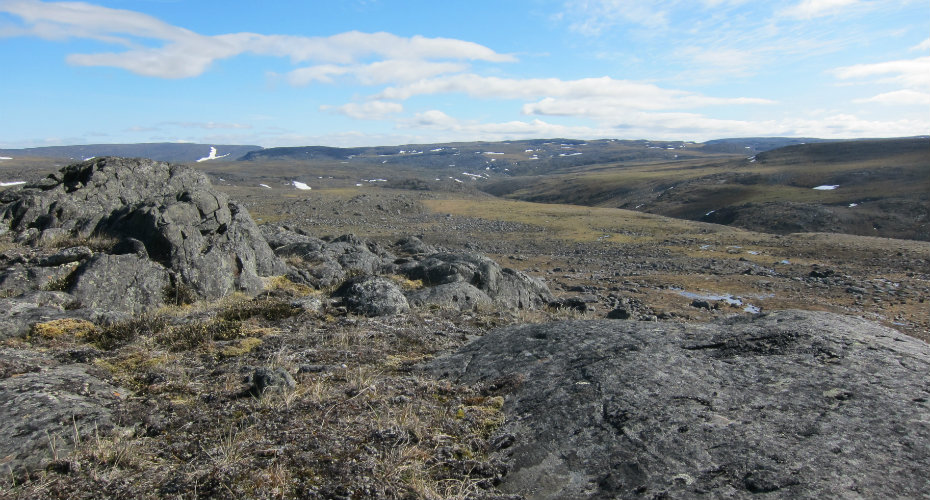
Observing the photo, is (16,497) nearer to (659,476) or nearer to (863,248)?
(659,476)

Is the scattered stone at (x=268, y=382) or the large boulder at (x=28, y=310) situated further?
the large boulder at (x=28, y=310)

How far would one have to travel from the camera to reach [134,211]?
13234 mm

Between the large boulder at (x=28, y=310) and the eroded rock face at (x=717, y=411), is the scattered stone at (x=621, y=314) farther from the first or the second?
the large boulder at (x=28, y=310)

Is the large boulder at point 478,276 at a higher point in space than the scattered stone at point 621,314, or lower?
higher

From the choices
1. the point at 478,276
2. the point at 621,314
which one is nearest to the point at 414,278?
the point at 478,276

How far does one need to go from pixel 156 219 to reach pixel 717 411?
12595 millimetres

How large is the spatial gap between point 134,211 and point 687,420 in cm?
1392

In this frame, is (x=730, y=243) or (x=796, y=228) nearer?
(x=730, y=243)

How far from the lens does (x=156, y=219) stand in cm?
1230

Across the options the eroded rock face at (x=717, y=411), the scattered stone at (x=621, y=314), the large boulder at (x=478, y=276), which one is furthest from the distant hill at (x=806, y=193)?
the eroded rock face at (x=717, y=411)

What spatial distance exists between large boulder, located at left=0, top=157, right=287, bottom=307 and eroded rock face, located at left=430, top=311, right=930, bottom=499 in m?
7.42

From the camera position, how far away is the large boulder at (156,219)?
38.6ft

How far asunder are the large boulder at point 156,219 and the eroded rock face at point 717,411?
24.3 ft

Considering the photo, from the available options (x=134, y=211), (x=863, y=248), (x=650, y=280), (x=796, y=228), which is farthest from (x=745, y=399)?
(x=796, y=228)
